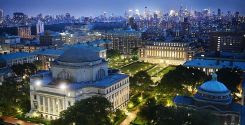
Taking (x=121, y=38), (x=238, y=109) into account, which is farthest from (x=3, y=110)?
(x=121, y=38)

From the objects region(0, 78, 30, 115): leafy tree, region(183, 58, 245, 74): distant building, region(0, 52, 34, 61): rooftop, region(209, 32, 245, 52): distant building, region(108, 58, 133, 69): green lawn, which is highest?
region(209, 32, 245, 52): distant building

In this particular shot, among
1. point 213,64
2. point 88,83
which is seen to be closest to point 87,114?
point 88,83

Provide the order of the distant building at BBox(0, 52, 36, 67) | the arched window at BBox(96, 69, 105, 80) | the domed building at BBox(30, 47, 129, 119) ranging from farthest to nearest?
the distant building at BBox(0, 52, 36, 67), the arched window at BBox(96, 69, 105, 80), the domed building at BBox(30, 47, 129, 119)

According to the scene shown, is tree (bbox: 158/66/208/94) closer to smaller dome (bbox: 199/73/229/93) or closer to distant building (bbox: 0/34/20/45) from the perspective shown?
smaller dome (bbox: 199/73/229/93)

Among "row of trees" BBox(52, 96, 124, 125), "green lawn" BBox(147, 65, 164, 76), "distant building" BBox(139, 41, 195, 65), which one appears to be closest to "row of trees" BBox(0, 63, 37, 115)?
"row of trees" BBox(52, 96, 124, 125)

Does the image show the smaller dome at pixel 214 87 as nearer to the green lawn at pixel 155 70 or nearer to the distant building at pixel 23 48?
the green lawn at pixel 155 70

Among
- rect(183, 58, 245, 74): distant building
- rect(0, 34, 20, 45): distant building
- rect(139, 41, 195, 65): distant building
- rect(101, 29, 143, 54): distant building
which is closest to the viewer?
rect(183, 58, 245, 74): distant building
